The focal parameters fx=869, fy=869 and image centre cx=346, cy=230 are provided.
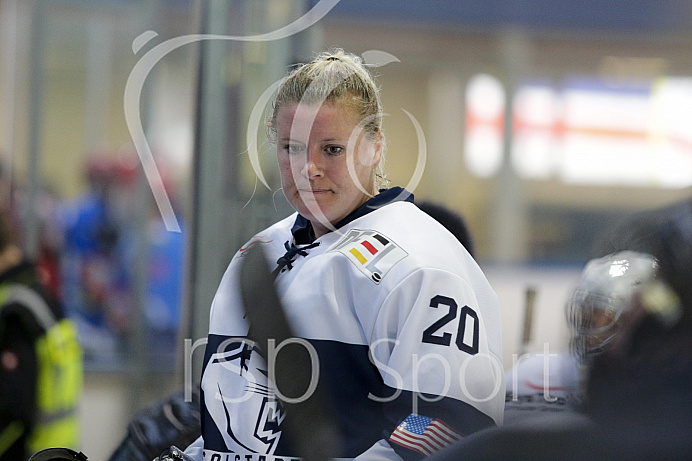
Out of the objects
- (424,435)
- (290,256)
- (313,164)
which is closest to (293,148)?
(313,164)

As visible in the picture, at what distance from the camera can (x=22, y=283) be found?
2285 millimetres

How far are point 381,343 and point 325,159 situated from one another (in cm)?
22

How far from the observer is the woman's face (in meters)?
1.00

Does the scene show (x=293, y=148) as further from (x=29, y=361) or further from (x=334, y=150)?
(x=29, y=361)

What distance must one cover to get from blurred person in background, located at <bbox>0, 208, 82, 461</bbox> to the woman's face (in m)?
1.41

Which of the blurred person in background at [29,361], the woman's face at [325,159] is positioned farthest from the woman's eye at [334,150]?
the blurred person in background at [29,361]

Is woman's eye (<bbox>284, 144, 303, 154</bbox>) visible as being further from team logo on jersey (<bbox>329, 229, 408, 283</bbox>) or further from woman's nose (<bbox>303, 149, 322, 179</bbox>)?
team logo on jersey (<bbox>329, 229, 408, 283</bbox>)

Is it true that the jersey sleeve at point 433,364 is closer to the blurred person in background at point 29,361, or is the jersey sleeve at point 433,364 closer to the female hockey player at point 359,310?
the female hockey player at point 359,310

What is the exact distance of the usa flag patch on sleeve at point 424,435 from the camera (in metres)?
0.93

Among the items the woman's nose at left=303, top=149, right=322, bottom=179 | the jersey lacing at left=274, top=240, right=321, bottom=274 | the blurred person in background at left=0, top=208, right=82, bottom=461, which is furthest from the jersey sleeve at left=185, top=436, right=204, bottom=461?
the blurred person in background at left=0, top=208, right=82, bottom=461

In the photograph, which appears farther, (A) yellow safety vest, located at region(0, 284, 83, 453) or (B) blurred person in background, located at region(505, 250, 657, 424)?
(A) yellow safety vest, located at region(0, 284, 83, 453)

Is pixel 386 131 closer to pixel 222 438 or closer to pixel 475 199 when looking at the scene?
pixel 222 438

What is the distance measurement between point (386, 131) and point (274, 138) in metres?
0.14

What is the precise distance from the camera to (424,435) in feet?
3.07
